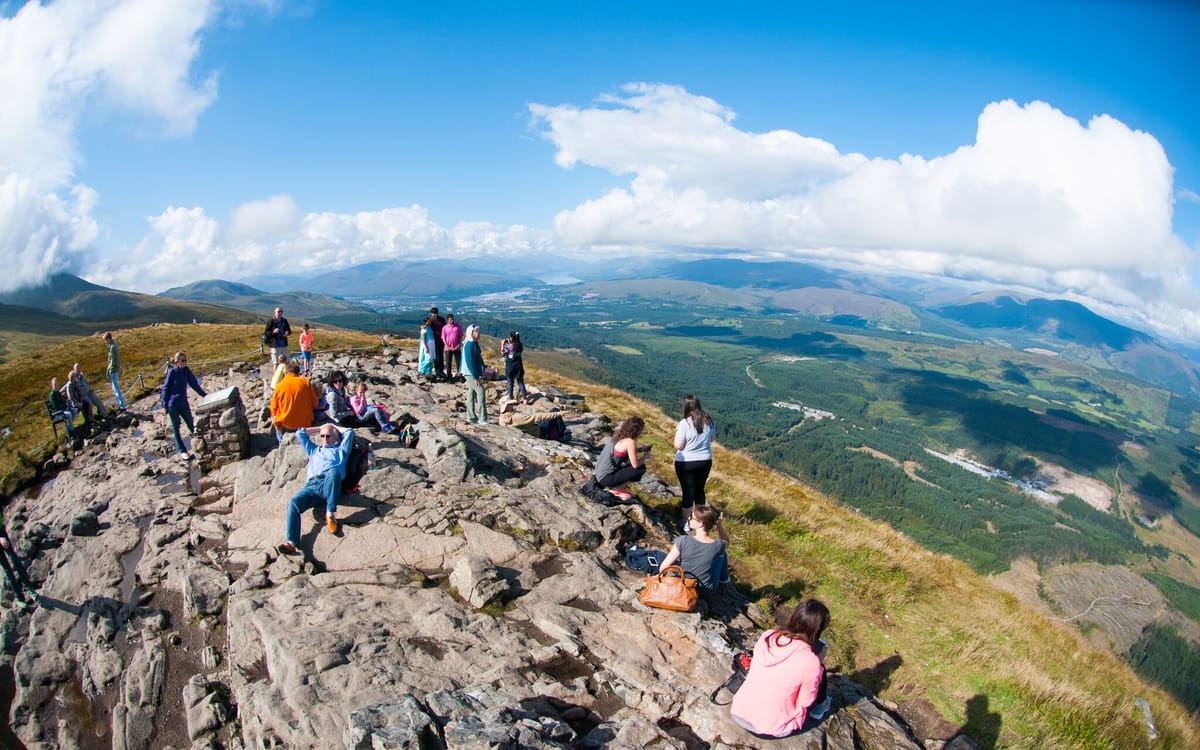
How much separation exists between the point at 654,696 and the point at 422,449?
34.0 ft

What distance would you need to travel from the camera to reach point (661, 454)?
2305 centimetres

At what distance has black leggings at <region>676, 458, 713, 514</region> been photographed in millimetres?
13336

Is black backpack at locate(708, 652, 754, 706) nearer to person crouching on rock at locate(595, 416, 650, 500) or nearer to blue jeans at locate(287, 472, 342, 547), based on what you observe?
person crouching on rock at locate(595, 416, 650, 500)

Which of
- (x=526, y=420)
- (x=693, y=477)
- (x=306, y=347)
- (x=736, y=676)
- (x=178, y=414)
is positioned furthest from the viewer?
(x=306, y=347)

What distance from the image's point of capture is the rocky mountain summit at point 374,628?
23.4 ft

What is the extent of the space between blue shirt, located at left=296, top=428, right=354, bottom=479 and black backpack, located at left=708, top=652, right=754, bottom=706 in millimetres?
9090

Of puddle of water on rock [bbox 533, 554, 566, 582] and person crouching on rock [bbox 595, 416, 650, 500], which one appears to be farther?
person crouching on rock [bbox 595, 416, 650, 500]

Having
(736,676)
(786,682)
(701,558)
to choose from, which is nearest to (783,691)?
(786,682)

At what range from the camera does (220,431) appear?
15.7m

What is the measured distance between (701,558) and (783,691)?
3.49 metres

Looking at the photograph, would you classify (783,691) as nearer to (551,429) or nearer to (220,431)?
(551,429)

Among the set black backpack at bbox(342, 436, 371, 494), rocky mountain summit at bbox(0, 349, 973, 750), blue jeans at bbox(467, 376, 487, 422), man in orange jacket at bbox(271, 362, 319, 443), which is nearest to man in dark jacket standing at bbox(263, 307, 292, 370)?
rocky mountain summit at bbox(0, 349, 973, 750)

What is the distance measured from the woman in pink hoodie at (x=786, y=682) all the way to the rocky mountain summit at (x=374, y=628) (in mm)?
308

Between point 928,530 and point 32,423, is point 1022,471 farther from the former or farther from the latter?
point 32,423
